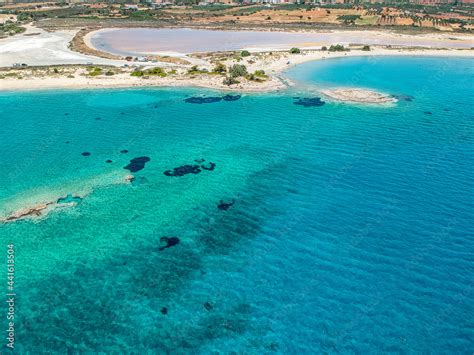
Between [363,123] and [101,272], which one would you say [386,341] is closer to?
[101,272]

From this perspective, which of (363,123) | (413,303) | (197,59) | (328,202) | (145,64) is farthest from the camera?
(197,59)

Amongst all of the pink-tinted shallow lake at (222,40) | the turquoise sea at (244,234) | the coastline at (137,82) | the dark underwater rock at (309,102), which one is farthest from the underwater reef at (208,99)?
the pink-tinted shallow lake at (222,40)

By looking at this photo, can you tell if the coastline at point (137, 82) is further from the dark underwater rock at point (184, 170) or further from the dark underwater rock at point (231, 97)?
the dark underwater rock at point (184, 170)

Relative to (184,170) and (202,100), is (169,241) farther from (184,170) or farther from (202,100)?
(202,100)

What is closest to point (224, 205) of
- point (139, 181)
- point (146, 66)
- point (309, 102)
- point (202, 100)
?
point (139, 181)

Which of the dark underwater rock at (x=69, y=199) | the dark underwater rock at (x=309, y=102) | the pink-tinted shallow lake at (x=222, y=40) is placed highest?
the pink-tinted shallow lake at (x=222, y=40)

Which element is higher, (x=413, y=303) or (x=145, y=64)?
(x=145, y=64)

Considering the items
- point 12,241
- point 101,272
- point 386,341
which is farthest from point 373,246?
point 12,241
